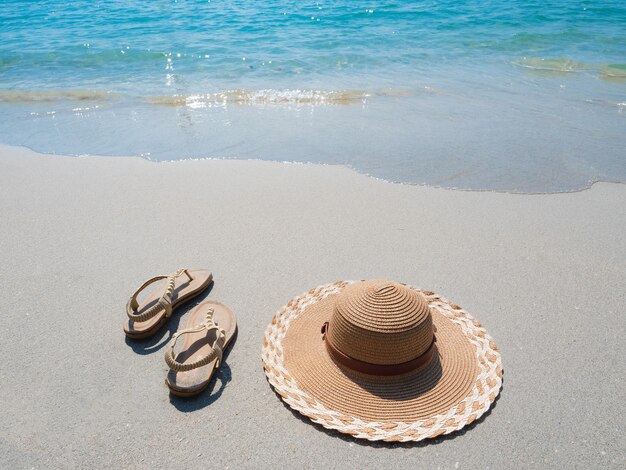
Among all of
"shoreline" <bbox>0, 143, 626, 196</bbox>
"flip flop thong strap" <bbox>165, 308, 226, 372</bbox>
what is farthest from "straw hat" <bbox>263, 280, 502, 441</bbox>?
"shoreline" <bbox>0, 143, 626, 196</bbox>

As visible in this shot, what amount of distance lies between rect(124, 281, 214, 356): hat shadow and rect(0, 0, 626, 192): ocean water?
2.70 m

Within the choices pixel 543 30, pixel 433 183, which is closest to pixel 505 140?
pixel 433 183

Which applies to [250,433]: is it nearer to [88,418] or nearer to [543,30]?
[88,418]

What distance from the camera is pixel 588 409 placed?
213cm

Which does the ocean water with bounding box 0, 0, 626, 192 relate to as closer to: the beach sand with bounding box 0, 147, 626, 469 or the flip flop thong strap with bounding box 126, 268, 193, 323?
the beach sand with bounding box 0, 147, 626, 469

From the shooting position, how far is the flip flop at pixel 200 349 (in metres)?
2.13

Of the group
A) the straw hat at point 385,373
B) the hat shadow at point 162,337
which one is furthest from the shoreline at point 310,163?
the hat shadow at point 162,337

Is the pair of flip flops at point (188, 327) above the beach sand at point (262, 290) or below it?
above

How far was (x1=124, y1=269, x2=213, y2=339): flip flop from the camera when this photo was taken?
8.16ft

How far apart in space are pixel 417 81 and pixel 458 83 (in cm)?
80

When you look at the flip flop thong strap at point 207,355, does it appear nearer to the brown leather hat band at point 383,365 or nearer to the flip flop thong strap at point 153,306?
the flip flop thong strap at point 153,306

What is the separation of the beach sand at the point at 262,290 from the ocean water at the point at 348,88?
2.22 ft

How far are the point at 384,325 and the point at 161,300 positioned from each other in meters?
1.41

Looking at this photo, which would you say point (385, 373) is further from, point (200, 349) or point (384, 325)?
point (200, 349)
